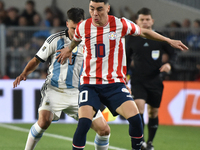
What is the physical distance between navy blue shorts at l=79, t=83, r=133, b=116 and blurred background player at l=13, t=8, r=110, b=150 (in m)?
0.49

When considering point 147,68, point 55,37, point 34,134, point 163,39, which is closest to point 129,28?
point 163,39

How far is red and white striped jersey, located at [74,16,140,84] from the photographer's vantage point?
458 centimetres

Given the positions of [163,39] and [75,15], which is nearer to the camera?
[163,39]

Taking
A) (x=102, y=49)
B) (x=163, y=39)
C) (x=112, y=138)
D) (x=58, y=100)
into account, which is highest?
(x=163, y=39)

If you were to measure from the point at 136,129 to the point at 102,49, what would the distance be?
96 cm

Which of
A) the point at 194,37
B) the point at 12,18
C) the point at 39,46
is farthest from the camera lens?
the point at 12,18

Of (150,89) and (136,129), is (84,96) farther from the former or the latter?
(150,89)

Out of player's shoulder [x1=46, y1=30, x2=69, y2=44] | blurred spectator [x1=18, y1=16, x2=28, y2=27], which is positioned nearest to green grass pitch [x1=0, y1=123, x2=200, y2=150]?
player's shoulder [x1=46, y1=30, x2=69, y2=44]

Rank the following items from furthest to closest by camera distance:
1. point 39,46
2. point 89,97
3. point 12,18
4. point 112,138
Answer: point 12,18 → point 39,46 → point 112,138 → point 89,97

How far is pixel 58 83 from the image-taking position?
5355 millimetres

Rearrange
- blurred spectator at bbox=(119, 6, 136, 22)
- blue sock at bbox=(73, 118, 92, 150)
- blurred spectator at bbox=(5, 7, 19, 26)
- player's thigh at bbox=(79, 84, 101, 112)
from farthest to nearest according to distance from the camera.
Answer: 1. blurred spectator at bbox=(119, 6, 136, 22)
2. blurred spectator at bbox=(5, 7, 19, 26)
3. player's thigh at bbox=(79, 84, 101, 112)
4. blue sock at bbox=(73, 118, 92, 150)

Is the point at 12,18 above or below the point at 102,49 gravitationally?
above

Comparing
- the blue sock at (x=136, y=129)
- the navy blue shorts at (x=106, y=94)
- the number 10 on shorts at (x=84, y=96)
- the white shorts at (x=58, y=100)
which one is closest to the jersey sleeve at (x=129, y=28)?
the navy blue shorts at (x=106, y=94)

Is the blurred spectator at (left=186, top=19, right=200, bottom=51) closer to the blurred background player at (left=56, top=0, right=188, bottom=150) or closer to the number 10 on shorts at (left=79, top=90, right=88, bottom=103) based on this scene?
the blurred background player at (left=56, top=0, right=188, bottom=150)
